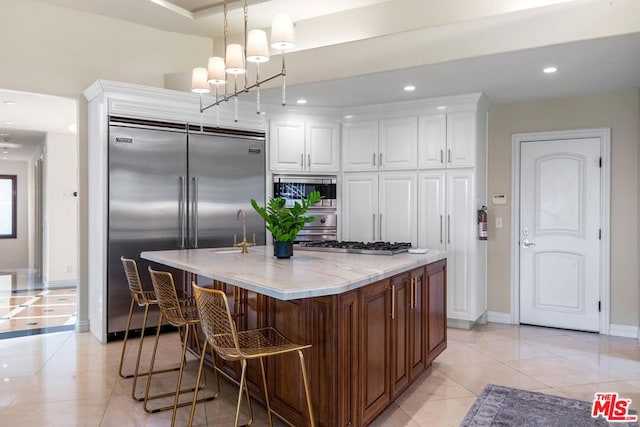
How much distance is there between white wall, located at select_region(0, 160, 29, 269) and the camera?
33.7 feet

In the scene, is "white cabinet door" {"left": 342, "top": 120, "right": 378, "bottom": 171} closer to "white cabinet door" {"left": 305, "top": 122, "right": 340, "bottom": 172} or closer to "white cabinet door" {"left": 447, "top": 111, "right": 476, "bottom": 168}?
"white cabinet door" {"left": 305, "top": 122, "right": 340, "bottom": 172}

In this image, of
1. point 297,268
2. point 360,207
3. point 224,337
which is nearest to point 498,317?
point 360,207

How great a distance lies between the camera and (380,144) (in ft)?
17.3

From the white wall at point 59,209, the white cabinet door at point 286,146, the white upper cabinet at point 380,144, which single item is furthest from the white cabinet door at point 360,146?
the white wall at point 59,209

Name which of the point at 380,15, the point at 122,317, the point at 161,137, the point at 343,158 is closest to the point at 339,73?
the point at 380,15

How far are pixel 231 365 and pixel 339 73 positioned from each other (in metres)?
2.62

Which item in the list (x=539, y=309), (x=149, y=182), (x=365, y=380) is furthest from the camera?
(x=539, y=309)

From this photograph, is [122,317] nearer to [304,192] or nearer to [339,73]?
[304,192]

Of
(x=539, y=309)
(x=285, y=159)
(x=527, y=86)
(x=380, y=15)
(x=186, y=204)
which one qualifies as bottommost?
(x=539, y=309)

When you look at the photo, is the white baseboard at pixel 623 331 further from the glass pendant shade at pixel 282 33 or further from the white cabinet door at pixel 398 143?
the glass pendant shade at pixel 282 33

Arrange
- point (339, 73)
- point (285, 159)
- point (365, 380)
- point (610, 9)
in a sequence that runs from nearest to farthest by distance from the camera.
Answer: point (365, 380) → point (610, 9) → point (339, 73) → point (285, 159)

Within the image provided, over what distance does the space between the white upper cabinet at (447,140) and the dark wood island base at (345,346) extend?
198 centimetres

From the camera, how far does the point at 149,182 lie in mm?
4551

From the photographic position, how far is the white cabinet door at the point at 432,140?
16.0ft
